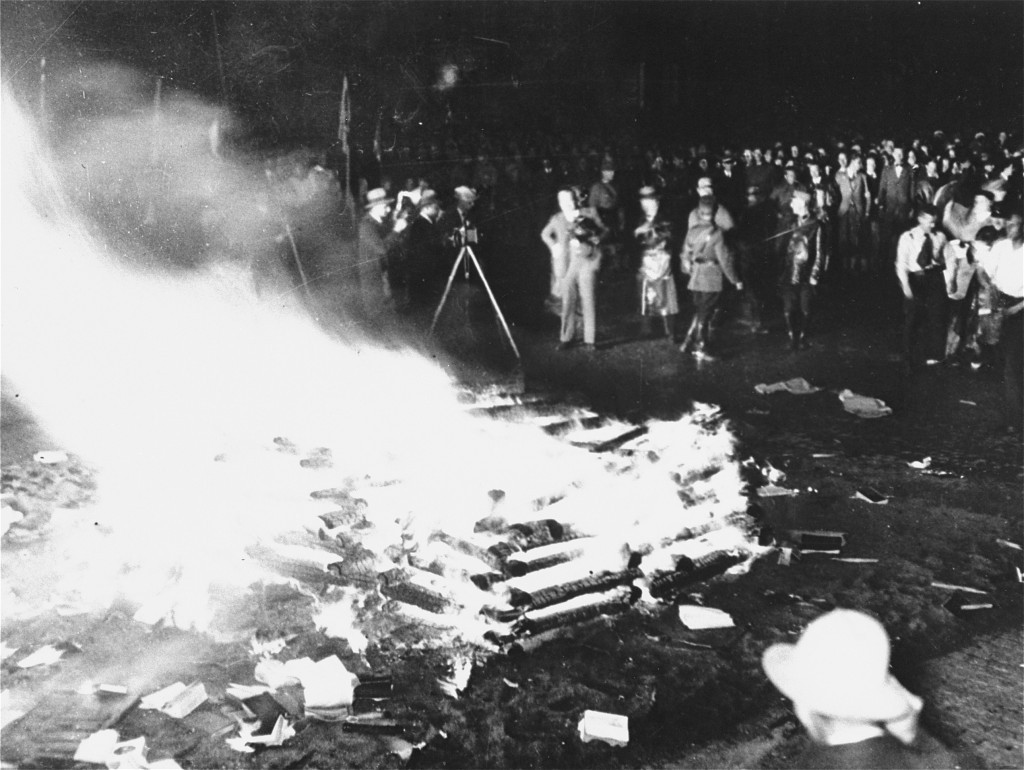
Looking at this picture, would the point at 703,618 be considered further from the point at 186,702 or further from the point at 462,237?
the point at 462,237

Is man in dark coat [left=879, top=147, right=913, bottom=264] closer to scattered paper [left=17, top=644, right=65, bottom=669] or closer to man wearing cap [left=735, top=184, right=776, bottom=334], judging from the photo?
man wearing cap [left=735, top=184, right=776, bottom=334]

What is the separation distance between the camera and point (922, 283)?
885 cm

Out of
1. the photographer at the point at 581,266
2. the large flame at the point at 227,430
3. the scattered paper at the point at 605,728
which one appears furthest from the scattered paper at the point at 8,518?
the photographer at the point at 581,266

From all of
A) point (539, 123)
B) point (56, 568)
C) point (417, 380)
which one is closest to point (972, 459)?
point (417, 380)

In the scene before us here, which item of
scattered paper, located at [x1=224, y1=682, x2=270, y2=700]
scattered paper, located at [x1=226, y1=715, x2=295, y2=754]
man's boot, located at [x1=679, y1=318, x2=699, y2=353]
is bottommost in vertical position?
scattered paper, located at [x1=226, y1=715, x2=295, y2=754]

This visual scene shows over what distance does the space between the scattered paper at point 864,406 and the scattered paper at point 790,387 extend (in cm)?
39

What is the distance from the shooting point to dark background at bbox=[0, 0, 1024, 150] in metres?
7.23

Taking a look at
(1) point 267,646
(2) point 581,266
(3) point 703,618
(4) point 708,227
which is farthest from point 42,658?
(4) point 708,227

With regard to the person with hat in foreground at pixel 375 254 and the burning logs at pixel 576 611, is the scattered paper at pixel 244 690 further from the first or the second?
the person with hat in foreground at pixel 375 254

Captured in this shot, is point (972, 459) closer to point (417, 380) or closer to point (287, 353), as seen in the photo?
point (417, 380)

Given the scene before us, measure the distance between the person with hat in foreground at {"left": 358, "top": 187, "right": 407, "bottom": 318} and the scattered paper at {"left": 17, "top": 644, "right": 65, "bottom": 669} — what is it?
5.34 m

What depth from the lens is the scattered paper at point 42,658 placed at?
4902mm

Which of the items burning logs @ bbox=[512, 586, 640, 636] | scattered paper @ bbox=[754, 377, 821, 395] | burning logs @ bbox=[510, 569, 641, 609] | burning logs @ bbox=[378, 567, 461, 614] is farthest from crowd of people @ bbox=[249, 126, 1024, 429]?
burning logs @ bbox=[512, 586, 640, 636]

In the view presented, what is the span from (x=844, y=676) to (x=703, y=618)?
135cm
